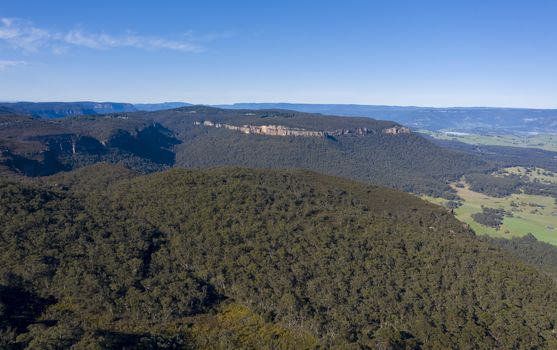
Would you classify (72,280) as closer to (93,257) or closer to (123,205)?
(93,257)

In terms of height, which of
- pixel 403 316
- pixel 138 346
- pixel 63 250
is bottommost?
pixel 403 316

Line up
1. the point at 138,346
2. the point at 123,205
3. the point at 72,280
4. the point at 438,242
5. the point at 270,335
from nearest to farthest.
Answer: the point at 138,346 < the point at 270,335 < the point at 72,280 < the point at 438,242 < the point at 123,205

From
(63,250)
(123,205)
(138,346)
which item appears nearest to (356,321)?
(138,346)

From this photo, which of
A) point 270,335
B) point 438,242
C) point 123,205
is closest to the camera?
point 270,335

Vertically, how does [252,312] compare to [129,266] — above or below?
below

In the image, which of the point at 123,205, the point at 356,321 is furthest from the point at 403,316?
the point at 123,205

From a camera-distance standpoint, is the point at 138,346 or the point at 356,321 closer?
the point at 138,346
